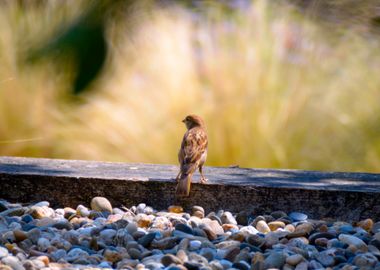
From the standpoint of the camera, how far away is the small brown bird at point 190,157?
4.54m

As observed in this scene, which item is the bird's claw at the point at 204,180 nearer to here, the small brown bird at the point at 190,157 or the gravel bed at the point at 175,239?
the small brown bird at the point at 190,157

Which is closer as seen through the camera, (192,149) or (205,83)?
(192,149)

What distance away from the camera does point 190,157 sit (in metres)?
4.73

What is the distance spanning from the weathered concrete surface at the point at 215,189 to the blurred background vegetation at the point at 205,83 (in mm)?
1317

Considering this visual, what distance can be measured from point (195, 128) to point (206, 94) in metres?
1.34

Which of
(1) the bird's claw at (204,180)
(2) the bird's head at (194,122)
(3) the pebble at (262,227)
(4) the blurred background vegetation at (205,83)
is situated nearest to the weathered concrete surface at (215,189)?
(1) the bird's claw at (204,180)

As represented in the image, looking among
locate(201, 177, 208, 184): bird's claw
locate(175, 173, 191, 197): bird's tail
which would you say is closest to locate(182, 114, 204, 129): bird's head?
locate(201, 177, 208, 184): bird's claw

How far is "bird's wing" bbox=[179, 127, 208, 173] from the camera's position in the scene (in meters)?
4.67

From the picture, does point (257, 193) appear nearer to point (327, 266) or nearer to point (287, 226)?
point (287, 226)

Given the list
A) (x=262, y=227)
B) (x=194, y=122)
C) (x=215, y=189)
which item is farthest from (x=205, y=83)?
(x=262, y=227)

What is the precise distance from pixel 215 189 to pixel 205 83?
2.08 metres

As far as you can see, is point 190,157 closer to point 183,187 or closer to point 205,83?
point 183,187

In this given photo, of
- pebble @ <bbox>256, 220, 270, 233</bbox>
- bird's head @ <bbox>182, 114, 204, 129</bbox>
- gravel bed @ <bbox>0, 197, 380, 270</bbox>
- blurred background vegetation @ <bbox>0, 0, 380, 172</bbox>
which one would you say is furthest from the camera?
blurred background vegetation @ <bbox>0, 0, 380, 172</bbox>

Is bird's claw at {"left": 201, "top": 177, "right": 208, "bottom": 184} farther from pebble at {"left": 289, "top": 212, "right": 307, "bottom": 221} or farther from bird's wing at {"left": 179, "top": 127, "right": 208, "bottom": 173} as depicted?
pebble at {"left": 289, "top": 212, "right": 307, "bottom": 221}
